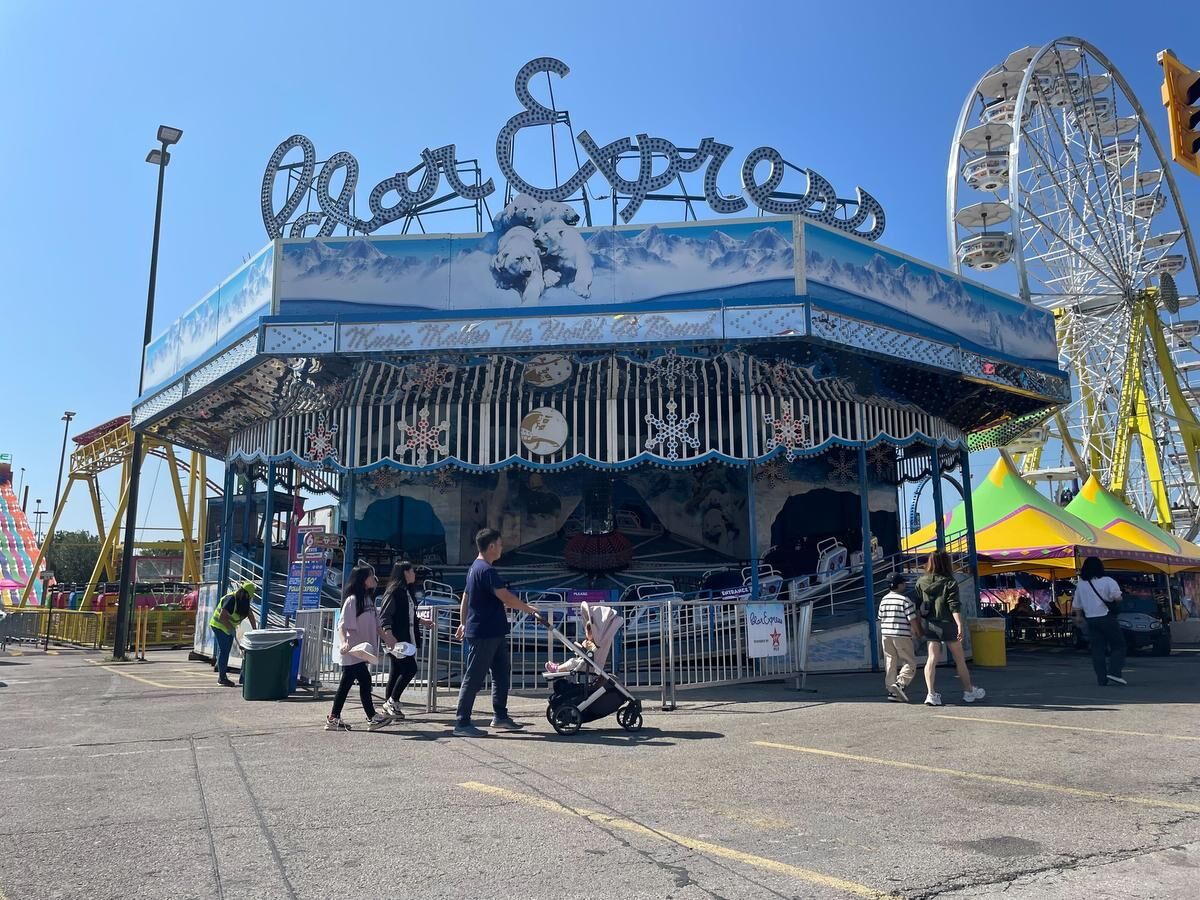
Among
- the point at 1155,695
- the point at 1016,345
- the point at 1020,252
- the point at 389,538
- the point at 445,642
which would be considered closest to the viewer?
the point at 1155,695

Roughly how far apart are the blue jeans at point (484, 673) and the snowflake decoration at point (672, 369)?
6793 millimetres

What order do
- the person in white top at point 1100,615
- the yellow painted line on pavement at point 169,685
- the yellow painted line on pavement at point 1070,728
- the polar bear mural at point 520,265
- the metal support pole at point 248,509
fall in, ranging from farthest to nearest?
the metal support pole at point 248,509
the polar bear mural at point 520,265
the yellow painted line on pavement at point 169,685
the person in white top at point 1100,615
the yellow painted line on pavement at point 1070,728

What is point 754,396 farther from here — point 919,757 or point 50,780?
point 50,780

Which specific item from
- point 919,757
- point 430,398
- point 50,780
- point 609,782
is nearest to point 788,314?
point 430,398

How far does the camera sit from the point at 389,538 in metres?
21.0

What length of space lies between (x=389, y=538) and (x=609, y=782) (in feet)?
50.7

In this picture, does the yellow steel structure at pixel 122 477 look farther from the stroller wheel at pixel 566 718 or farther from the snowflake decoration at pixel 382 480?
the stroller wheel at pixel 566 718

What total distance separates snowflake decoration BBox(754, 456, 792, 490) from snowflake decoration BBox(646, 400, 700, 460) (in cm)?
576

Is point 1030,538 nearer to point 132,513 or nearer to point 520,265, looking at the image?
point 520,265

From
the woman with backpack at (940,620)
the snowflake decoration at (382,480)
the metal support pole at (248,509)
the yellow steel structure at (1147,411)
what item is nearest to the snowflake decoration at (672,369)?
the woman with backpack at (940,620)

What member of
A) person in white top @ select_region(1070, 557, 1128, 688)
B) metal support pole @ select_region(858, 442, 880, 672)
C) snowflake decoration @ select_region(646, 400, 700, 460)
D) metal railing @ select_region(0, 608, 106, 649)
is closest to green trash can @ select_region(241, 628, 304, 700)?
snowflake decoration @ select_region(646, 400, 700, 460)

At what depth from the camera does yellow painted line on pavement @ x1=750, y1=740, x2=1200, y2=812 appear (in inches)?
218

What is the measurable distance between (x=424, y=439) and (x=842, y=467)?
10.1 metres

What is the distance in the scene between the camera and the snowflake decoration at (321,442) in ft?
51.3
